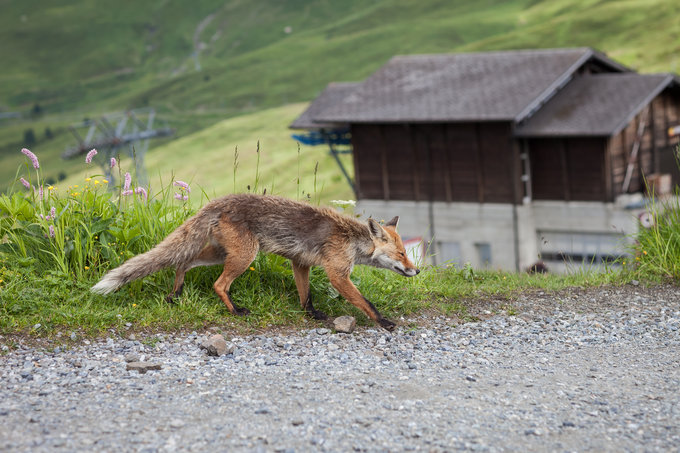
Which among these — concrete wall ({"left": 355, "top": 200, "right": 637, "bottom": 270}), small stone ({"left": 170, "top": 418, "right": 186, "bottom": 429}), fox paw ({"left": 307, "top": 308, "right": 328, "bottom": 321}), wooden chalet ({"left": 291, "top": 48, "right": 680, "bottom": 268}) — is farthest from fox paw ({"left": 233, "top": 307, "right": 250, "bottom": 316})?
concrete wall ({"left": 355, "top": 200, "right": 637, "bottom": 270})

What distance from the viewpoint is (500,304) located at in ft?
26.5

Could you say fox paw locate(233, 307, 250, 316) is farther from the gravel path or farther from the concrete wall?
the concrete wall

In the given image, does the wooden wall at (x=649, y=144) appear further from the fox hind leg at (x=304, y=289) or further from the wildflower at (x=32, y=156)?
the wildflower at (x=32, y=156)

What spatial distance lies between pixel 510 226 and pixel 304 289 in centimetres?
2576

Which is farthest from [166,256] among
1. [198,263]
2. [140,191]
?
[140,191]

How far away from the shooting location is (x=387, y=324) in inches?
279

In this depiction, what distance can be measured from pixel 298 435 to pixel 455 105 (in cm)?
2744

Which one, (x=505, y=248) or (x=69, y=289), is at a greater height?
(x=69, y=289)

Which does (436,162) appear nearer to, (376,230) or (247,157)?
(376,230)

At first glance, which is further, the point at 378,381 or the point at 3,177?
the point at 3,177

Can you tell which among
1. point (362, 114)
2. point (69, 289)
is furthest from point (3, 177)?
point (69, 289)

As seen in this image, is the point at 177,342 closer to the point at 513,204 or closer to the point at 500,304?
the point at 500,304

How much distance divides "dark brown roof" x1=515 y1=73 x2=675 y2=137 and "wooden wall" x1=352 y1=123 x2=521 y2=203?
1690mm

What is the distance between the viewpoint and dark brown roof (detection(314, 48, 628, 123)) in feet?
98.4
